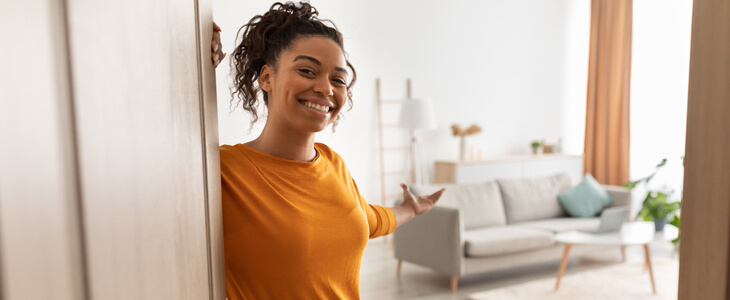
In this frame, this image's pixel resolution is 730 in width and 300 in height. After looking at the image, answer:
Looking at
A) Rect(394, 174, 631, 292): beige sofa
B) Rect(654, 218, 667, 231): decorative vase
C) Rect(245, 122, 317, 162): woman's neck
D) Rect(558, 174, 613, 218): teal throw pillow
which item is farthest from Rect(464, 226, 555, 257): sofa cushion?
Rect(245, 122, 317, 162): woman's neck

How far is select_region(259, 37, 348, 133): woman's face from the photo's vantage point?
3.83ft

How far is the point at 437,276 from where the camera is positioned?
4520 millimetres

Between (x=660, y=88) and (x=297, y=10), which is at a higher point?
(x=297, y=10)

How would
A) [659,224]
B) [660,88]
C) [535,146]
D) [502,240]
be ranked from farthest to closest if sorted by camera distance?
[535,146]
[660,88]
[659,224]
[502,240]

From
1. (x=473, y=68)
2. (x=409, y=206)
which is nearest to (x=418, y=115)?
(x=473, y=68)

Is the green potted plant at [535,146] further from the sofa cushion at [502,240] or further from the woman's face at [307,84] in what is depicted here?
the woman's face at [307,84]

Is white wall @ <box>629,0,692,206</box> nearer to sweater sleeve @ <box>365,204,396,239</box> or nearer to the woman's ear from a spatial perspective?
sweater sleeve @ <box>365,204,396,239</box>

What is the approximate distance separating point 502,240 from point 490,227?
486 mm

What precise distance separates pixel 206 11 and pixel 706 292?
905 mm

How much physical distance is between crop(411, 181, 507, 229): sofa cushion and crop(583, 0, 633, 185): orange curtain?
9.26 ft

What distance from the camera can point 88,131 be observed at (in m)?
0.55

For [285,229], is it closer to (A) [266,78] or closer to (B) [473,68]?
(A) [266,78]

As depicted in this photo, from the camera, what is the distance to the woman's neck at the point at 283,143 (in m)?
1.20

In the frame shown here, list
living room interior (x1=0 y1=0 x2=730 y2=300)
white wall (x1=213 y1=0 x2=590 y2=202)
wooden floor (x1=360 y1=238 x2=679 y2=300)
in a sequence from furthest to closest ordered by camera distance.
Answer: white wall (x1=213 y1=0 x2=590 y2=202) < wooden floor (x1=360 y1=238 x2=679 y2=300) < living room interior (x1=0 y1=0 x2=730 y2=300)
